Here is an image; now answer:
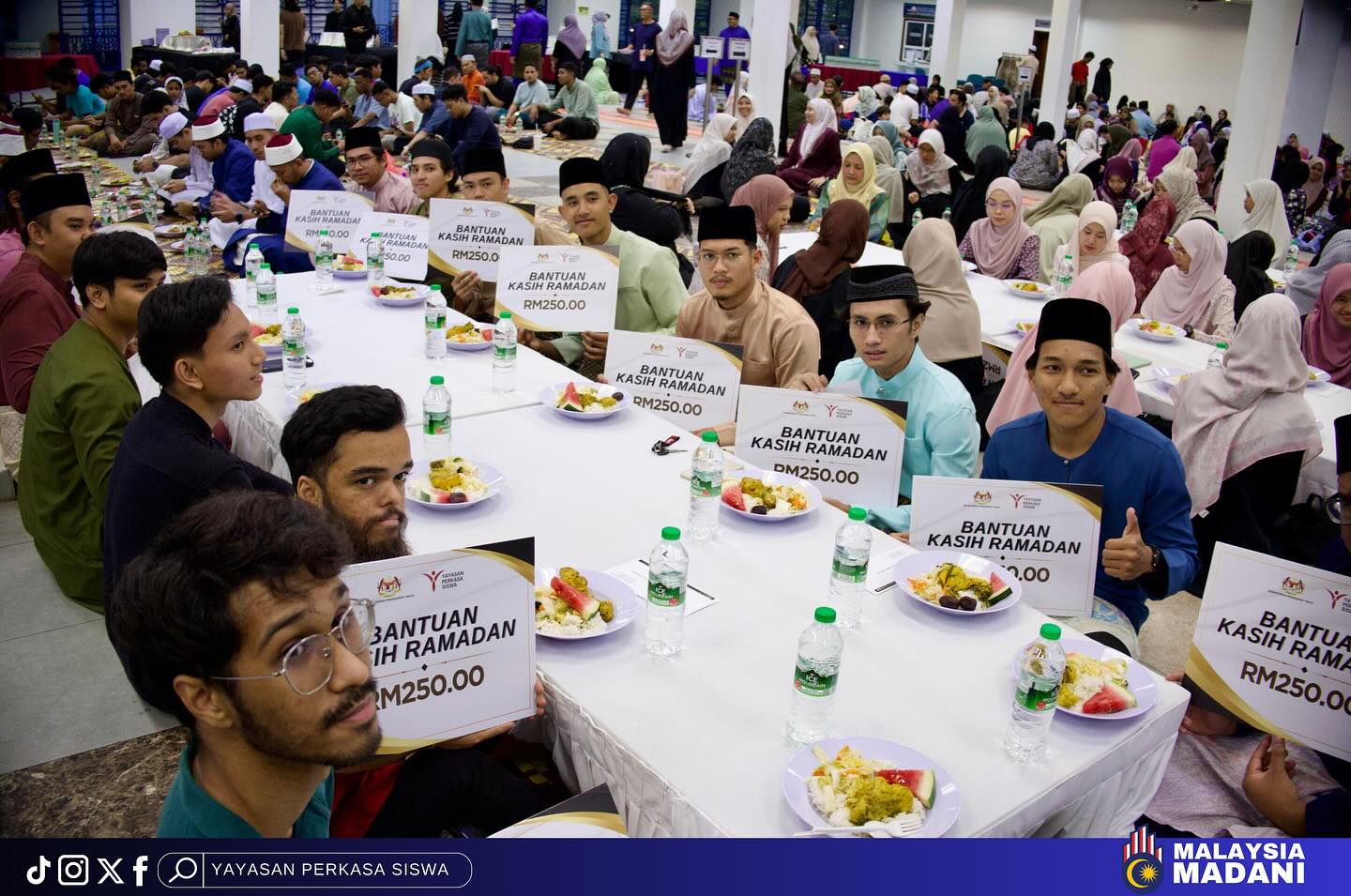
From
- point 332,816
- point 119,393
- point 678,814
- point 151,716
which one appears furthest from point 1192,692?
point 119,393

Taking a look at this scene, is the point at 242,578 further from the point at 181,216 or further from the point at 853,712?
the point at 181,216

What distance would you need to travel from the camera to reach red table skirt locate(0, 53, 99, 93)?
17.0 metres

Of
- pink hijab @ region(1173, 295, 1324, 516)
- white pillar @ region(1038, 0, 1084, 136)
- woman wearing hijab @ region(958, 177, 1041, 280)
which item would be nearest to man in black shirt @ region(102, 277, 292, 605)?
pink hijab @ region(1173, 295, 1324, 516)

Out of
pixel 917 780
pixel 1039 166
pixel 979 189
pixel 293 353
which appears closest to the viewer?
pixel 917 780

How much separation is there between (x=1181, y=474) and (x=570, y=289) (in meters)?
2.71

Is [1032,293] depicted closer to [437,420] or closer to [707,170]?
[437,420]

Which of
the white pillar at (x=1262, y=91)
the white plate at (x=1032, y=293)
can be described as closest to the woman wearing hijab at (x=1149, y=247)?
the white plate at (x=1032, y=293)

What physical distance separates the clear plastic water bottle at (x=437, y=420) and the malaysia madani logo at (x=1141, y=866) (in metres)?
2.32

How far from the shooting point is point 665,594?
2.45 metres

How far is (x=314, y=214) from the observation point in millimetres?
6113

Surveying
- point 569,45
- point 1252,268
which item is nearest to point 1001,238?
point 1252,268

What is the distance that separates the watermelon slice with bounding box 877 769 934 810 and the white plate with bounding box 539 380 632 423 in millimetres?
2122

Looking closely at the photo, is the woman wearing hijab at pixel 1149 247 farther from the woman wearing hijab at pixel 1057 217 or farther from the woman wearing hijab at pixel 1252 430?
the woman wearing hijab at pixel 1252 430

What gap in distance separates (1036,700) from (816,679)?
17.5 inches
